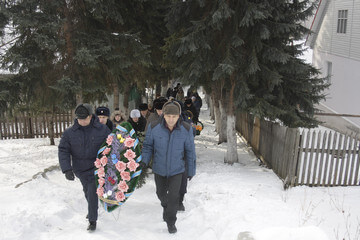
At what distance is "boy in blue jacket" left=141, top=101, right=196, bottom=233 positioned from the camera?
4137mm

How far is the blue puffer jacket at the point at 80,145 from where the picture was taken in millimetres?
4102

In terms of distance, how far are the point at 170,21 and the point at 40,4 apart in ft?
10.8

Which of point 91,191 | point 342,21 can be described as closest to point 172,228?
point 91,191

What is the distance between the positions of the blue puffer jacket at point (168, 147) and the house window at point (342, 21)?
15.0m

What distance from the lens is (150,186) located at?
21.1ft

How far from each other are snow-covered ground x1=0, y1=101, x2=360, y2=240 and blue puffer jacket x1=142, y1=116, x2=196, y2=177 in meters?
1.05

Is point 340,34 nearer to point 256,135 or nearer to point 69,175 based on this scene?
point 256,135

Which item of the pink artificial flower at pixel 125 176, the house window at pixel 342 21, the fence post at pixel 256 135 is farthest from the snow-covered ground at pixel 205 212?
the house window at pixel 342 21

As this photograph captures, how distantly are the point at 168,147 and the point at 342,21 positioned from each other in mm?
15801

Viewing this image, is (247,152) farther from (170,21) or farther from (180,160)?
(180,160)

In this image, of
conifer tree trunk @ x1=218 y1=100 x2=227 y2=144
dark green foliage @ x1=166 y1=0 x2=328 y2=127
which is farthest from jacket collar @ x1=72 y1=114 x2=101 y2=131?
conifer tree trunk @ x1=218 y1=100 x2=227 y2=144

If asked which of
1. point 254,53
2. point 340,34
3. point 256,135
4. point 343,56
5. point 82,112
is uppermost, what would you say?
point 340,34

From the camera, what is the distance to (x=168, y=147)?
4.14 meters

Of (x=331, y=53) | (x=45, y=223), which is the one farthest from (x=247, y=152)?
(x=331, y=53)
